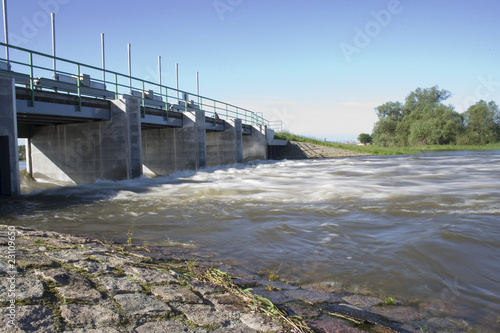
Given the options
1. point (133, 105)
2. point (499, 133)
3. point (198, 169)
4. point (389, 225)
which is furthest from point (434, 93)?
point (389, 225)

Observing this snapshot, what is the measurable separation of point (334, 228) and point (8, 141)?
9.23 metres

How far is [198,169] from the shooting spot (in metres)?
23.4

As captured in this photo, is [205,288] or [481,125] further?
[481,125]

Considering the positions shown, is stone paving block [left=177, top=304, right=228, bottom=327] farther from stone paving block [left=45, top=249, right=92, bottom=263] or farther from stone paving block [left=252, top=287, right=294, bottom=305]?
stone paving block [left=45, top=249, right=92, bottom=263]

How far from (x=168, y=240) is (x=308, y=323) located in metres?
3.53

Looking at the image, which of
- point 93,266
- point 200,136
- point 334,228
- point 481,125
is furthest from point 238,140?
point 481,125

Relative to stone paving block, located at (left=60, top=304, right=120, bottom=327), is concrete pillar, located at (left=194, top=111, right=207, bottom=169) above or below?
above

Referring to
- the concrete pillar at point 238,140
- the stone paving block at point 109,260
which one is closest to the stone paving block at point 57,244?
the stone paving block at point 109,260

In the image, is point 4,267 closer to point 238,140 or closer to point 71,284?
point 71,284

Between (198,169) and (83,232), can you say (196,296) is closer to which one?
(83,232)

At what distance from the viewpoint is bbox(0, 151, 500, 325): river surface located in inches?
157

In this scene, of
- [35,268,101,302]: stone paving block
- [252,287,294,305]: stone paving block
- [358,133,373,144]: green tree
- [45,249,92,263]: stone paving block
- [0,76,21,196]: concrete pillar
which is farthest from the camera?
[358,133,373,144]: green tree

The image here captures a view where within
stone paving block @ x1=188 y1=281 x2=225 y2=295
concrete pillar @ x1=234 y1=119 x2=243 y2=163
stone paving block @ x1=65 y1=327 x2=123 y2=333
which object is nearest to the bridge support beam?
concrete pillar @ x1=234 y1=119 x2=243 y2=163

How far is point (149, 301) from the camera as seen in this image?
2.68 m
